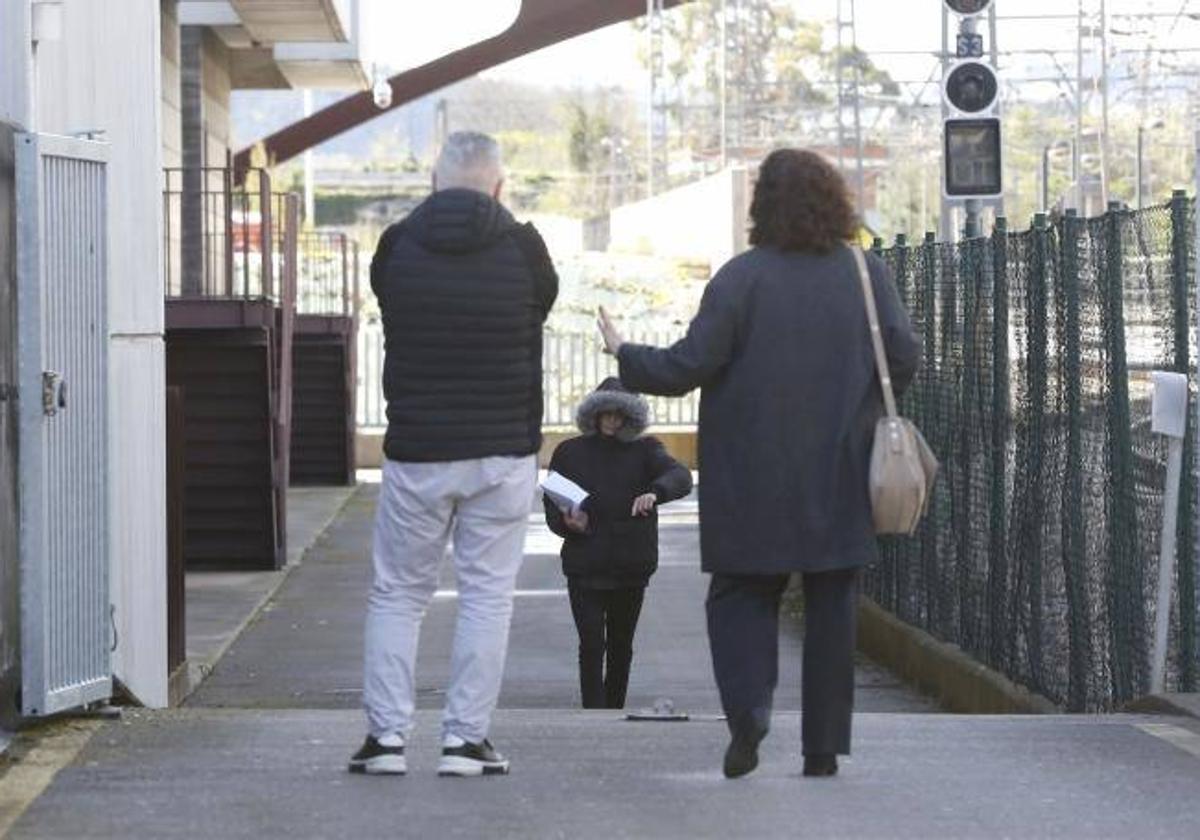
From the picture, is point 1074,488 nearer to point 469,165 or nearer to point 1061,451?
point 1061,451

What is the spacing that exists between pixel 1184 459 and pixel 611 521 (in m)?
2.47

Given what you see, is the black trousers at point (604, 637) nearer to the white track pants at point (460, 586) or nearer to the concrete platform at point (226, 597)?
the concrete platform at point (226, 597)

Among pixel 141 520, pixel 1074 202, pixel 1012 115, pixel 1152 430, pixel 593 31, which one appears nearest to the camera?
pixel 1152 430

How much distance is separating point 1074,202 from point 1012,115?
4932cm

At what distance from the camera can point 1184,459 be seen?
9.78m

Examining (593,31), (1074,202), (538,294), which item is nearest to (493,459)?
(538,294)

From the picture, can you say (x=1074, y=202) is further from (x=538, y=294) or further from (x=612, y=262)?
(x=538, y=294)

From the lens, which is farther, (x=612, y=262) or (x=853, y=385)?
(x=612, y=262)

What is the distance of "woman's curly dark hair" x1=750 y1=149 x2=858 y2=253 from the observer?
25.2ft

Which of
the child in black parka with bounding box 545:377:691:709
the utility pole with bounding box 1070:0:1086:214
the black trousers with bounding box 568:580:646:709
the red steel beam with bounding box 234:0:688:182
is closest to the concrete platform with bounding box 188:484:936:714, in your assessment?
the black trousers with bounding box 568:580:646:709

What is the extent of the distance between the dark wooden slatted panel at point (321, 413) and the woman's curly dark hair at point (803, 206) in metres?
23.6

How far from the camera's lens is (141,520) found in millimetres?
11133

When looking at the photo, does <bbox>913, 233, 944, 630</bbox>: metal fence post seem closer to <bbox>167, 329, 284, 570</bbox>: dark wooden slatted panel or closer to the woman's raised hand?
the woman's raised hand

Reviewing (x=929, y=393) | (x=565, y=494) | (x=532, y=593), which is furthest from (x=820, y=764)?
(x=532, y=593)
